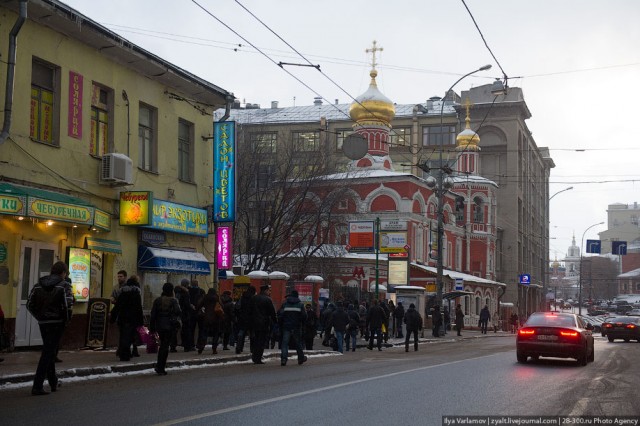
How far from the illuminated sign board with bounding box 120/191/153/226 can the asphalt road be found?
6.25 meters

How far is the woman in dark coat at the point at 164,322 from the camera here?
14.8m

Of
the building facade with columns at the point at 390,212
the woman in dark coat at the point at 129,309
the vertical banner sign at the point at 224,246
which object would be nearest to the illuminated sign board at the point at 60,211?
the woman in dark coat at the point at 129,309

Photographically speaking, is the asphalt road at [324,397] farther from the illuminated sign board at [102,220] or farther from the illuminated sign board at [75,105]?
the illuminated sign board at [75,105]

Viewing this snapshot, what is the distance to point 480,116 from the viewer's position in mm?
89812

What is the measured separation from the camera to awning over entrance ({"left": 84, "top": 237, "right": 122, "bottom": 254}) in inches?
811

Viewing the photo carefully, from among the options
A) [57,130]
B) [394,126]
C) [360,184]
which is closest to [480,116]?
[394,126]

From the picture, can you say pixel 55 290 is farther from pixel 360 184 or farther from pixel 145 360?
pixel 360 184

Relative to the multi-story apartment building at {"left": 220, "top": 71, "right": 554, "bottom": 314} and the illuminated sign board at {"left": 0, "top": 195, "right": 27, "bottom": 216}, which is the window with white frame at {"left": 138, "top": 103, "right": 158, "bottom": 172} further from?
the multi-story apartment building at {"left": 220, "top": 71, "right": 554, "bottom": 314}

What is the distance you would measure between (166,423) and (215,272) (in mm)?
17605

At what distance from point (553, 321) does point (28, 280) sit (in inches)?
469

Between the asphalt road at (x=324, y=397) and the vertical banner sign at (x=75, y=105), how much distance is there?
721 cm

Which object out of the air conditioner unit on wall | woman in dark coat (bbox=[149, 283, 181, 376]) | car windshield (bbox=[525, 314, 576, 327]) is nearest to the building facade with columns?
the air conditioner unit on wall

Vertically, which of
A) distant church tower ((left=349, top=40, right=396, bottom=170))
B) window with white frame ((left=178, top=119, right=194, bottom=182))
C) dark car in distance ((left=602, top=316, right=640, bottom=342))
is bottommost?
dark car in distance ((left=602, top=316, right=640, bottom=342))

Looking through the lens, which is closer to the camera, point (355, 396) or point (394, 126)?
point (355, 396)
